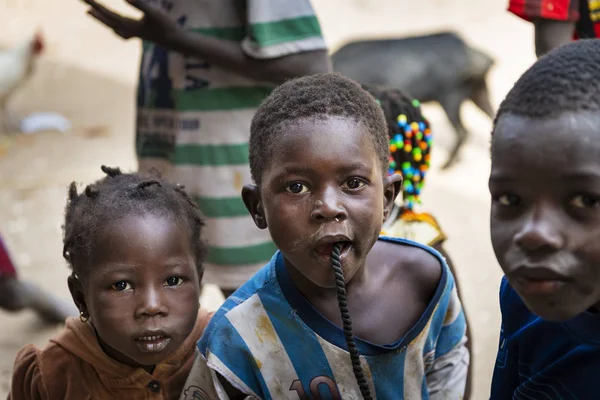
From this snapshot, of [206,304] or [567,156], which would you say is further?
[206,304]

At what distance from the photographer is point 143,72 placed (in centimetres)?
264

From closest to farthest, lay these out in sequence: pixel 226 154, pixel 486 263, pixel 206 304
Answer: pixel 226 154
pixel 206 304
pixel 486 263

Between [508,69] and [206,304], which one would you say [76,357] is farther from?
[508,69]

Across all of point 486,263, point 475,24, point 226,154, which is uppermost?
point 226,154

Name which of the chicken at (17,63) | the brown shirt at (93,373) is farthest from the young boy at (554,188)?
the chicken at (17,63)

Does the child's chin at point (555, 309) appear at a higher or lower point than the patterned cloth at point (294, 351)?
higher

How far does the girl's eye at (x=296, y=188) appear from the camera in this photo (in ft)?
5.04

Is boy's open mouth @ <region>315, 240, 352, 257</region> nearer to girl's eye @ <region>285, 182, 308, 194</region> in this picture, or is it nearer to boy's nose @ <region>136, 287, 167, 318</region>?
girl's eye @ <region>285, 182, 308, 194</region>

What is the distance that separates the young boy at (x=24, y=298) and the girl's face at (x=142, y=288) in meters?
1.85

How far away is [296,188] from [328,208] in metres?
0.09

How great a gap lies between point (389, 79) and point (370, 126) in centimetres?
444

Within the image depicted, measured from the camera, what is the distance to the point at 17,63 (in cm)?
722

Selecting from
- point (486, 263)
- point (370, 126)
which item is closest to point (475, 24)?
point (486, 263)

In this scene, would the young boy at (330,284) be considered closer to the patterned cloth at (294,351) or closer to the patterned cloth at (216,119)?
the patterned cloth at (294,351)
